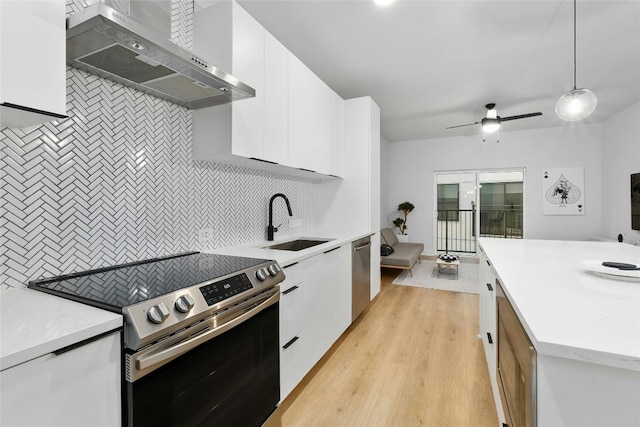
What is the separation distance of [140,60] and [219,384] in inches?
53.7

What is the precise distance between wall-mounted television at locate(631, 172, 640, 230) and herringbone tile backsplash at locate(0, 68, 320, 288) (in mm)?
5565

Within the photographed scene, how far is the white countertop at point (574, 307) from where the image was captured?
0.68m

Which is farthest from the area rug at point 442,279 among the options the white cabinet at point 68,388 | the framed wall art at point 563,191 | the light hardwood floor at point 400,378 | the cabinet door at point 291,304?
the white cabinet at point 68,388

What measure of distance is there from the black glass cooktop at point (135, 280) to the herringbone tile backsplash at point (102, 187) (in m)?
0.10

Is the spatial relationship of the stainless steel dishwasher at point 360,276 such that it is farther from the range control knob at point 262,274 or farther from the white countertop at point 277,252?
the range control knob at point 262,274

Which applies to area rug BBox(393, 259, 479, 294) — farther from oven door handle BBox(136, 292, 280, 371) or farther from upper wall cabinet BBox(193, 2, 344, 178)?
oven door handle BBox(136, 292, 280, 371)

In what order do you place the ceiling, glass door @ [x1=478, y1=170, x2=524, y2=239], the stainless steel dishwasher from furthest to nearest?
glass door @ [x1=478, y1=170, x2=524, y2=239], the stainless steel dishwasher, the ceiling

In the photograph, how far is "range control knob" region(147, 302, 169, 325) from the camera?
880mm

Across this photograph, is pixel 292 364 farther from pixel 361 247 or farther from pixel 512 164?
pixel 512 164

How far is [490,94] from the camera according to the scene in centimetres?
381

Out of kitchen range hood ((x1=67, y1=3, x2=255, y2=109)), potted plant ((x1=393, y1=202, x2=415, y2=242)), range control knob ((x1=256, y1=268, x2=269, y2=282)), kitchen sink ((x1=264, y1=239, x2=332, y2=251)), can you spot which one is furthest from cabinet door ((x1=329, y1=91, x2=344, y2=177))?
potted plant ((x1=393, y1=202, x2=415, y2=242))

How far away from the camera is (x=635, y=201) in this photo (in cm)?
421

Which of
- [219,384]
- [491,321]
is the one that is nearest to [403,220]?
[491,321]

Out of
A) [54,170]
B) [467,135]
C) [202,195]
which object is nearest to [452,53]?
[202,195]
